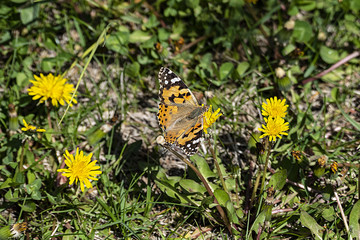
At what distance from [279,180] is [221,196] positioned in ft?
1.69

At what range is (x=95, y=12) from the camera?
445 centimetres

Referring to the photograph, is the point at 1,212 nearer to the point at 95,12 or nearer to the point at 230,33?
the point at 95,12

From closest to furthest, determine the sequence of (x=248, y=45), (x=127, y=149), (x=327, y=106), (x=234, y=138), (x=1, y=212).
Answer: (x=1, y=212), (x=127, y=149), (x=234, y=138), (x=327, y=106), (x=248, y=45)

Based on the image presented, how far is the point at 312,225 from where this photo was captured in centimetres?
277

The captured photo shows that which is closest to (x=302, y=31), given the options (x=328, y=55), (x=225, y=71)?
(x=328, y=55)

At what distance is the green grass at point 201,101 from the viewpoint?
2965 millimetres

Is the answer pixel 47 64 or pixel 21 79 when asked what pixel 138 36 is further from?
pixel 21 79

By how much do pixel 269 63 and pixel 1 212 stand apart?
309 cm

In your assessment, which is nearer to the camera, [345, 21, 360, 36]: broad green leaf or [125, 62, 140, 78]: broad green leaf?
[125, 62, 140, 78]: broad green leaf

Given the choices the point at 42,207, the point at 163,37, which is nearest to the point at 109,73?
the point at 163,37

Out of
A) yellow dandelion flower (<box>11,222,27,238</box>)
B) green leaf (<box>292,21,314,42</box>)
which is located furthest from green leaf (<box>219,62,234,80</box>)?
yellow dandelion flower (<box>11,222,27,238</box>)

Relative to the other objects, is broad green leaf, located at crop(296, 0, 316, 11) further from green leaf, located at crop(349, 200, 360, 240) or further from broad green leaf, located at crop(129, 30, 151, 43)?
green leaf, located at crop(349, 200, 360, 240)

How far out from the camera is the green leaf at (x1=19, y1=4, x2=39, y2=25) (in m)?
4.10

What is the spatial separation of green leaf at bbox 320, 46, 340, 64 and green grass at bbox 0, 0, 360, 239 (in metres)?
0.02
